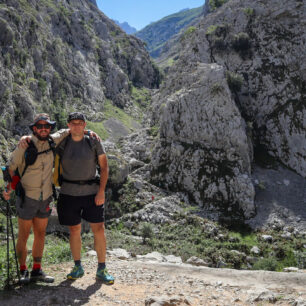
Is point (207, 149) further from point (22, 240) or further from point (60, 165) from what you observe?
point (22, 240)

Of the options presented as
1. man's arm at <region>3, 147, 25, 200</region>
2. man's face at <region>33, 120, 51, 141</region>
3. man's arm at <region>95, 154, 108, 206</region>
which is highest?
man's face at <region>33, 120, 51, 141</region>

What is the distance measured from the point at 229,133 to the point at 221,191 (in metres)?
6.19

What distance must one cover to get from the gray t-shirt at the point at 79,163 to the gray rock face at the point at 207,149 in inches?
830

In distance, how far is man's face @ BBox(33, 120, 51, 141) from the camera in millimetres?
5062

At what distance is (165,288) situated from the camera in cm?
557

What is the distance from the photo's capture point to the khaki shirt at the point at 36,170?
5.00 meters

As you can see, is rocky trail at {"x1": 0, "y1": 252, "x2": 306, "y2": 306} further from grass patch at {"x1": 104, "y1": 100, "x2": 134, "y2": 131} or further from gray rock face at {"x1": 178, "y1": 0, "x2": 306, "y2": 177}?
grass patch at {"x1": 104, "y1": 100, "x2": 134, "y2": 131}

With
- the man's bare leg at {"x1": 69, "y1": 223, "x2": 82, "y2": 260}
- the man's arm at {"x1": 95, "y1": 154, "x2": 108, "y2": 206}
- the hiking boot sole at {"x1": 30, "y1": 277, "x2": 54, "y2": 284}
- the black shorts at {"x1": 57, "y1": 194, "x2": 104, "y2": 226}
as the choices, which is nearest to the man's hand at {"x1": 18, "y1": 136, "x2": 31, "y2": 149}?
the black shorts at {"x1": 57, "y1": 194, "x2": 104, "y2": 226}

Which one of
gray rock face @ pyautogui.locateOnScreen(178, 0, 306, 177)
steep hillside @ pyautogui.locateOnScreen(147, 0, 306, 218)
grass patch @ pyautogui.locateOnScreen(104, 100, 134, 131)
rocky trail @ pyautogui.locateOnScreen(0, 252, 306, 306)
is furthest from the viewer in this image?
grass patch @ pyautogui.locateOnScreen(104, 100, 134, 131)

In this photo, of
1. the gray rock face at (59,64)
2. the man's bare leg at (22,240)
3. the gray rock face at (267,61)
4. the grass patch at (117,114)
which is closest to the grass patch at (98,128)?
the gray rock face at (59,64)

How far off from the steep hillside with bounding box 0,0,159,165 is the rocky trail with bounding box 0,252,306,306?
2685cm

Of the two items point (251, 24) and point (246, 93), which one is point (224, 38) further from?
point (246, 93)

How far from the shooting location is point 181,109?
3033 cm

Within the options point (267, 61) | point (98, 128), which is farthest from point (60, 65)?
point (267, 61)
